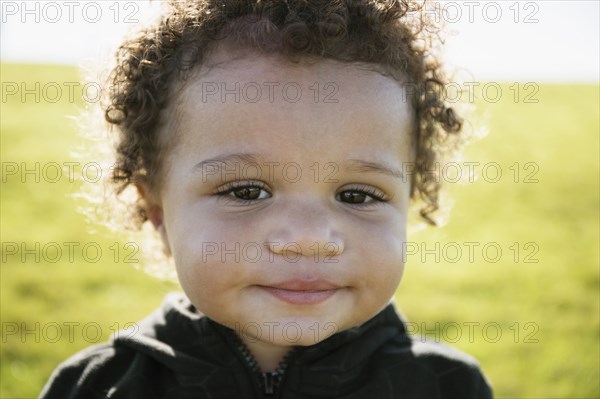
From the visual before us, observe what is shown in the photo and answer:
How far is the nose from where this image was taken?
1.79 m

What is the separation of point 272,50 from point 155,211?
724 mm

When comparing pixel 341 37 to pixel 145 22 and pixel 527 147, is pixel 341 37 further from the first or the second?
pixel 527 147

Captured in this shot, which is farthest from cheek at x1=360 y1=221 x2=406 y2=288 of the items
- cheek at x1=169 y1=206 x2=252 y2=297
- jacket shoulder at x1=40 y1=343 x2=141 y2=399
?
jacket shoulder at x1=40 y1=343 x2=141 y2=399

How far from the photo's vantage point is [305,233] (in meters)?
1.80

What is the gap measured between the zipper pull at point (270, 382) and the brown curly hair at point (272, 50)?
71 cm

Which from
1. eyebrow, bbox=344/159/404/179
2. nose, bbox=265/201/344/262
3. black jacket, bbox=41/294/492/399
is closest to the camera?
nose, bbox=265/201/344/262

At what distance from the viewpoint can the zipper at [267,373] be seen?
210 cm

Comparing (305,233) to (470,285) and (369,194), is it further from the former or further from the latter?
(470,285)

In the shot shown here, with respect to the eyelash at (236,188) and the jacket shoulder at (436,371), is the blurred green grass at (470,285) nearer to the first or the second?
the jacket shoulder at (436,371)

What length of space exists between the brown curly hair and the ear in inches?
1.6

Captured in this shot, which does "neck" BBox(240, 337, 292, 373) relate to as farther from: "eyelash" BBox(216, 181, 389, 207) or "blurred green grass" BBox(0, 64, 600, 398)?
"blurred green grass" BBox(0, 64, 600, 398)

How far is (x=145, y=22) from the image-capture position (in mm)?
2291

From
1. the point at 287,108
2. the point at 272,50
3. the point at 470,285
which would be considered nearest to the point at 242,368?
the point at 287,108

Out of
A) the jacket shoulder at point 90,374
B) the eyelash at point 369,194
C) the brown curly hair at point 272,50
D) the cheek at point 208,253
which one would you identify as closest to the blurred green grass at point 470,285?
the brown curly hair at point 272,50
